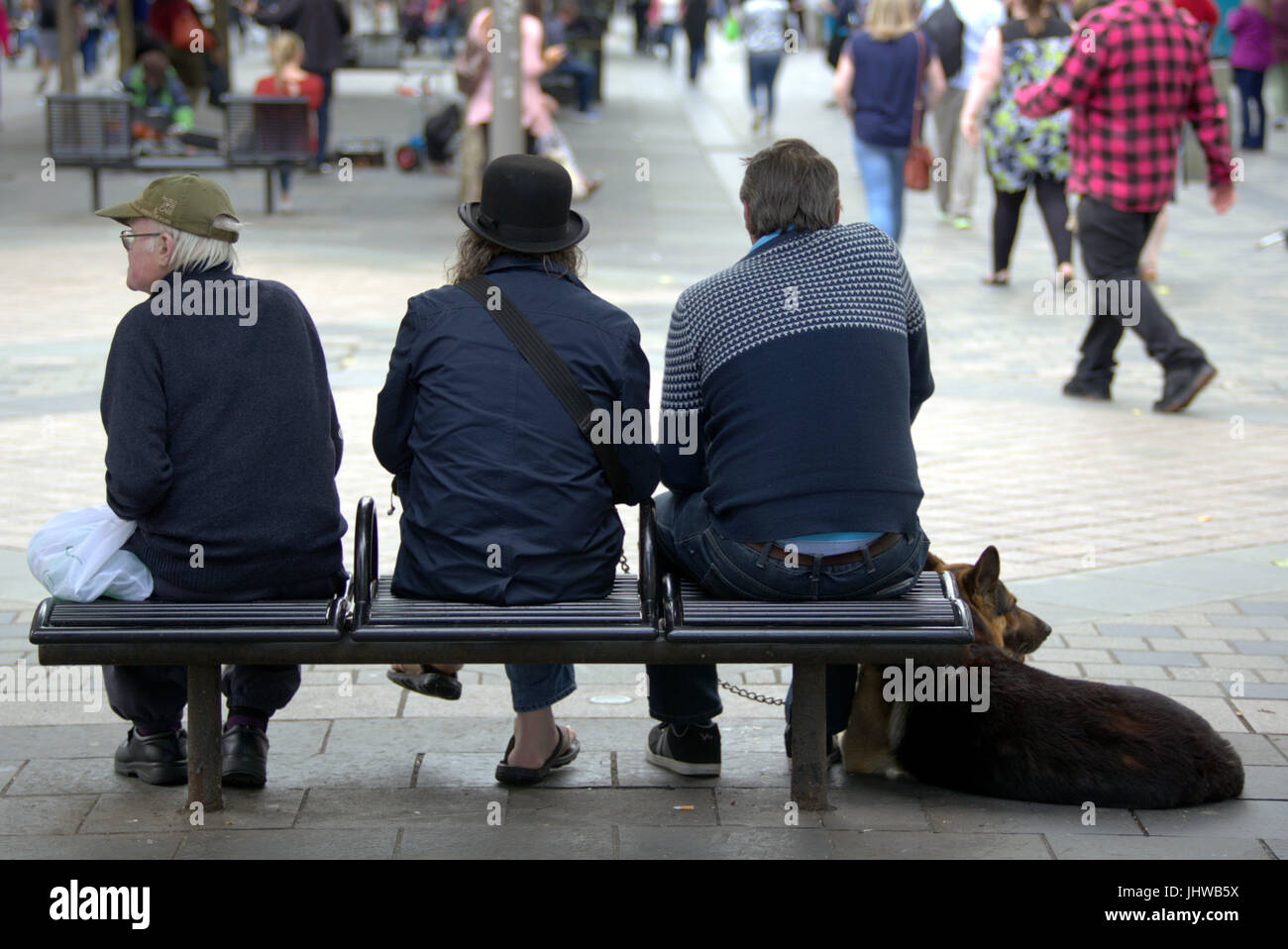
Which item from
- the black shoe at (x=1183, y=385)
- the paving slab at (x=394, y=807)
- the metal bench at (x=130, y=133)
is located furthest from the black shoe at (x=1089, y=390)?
Result: the metal bench at (x=130, y=133)

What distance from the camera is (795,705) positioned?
382cm

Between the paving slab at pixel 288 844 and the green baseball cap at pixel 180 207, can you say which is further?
the green baseball cap at pixel 180 207

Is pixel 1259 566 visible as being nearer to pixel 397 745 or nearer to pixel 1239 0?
pixel 397 745

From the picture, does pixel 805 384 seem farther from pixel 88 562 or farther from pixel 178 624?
pixel 88 562

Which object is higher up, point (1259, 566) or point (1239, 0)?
point (1239, 0)

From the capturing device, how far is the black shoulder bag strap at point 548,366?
3779 mm

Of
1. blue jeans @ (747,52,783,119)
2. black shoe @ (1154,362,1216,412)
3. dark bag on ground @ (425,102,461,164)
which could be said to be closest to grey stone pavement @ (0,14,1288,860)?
black shoe @ (1154,362,1216,412)

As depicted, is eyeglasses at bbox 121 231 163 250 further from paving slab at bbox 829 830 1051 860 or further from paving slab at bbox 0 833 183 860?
paving slab at bbox 829 830 1051 860

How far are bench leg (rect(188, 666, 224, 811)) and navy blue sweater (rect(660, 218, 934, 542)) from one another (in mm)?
1206

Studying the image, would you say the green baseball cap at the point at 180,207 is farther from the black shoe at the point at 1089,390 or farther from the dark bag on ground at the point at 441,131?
the dark bag on ground at the point at 441,131

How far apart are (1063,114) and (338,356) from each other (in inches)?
194

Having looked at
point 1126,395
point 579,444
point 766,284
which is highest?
point 766,284

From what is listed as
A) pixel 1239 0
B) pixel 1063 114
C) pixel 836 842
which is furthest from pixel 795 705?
pixel 1239 0

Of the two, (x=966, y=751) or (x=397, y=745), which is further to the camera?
(x=397, y=745)
